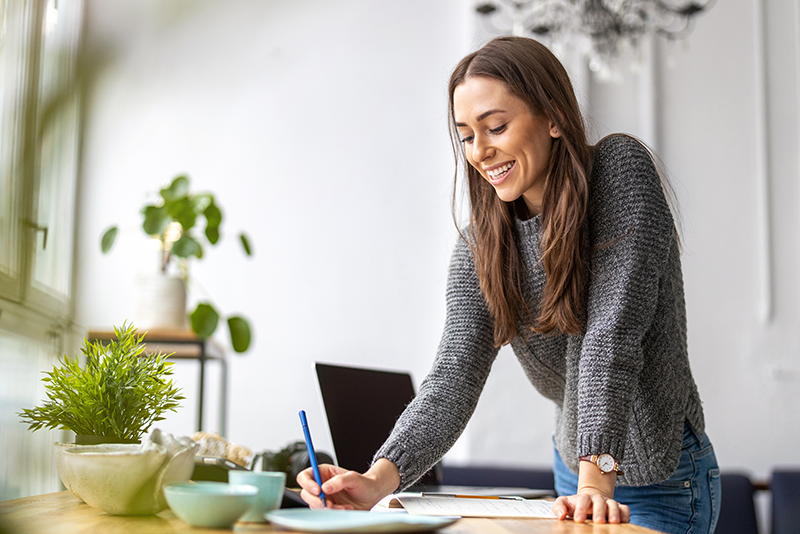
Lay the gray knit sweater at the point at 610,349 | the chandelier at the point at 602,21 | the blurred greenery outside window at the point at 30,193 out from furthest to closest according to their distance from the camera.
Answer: the chandelier at the point at 602,21 → the gray knit sweater at the point at 610,349 → the blurred greenery outside window at the point at 30,193

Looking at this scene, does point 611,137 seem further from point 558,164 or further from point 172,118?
point 172,118

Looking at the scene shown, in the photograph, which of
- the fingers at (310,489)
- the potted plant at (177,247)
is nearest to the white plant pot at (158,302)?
the potted plant at (177,247)

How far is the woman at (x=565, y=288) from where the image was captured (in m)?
0.93

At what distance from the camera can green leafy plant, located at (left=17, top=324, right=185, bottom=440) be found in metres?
0.72

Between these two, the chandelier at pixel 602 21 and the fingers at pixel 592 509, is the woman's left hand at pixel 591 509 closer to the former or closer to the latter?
the fingers at pixel 592 509

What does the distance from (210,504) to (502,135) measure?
0.67 m

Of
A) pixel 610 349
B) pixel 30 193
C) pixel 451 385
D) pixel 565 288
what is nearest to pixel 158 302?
pixel 451 385

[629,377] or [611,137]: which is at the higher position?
[611,137]

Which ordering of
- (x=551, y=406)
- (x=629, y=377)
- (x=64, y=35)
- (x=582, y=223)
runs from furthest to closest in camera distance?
(x=551, y=406) < (x=582, y=223) < (x=629, y=377) < (x=64, y=35)

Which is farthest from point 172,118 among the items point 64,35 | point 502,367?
point 64,35

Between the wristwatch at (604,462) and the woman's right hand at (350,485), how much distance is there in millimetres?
249

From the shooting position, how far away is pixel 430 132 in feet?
10.2

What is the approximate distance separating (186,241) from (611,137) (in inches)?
62.5

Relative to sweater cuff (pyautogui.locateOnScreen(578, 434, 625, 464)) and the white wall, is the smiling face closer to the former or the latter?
sweater cuff (pyautogui.locateOnScreen(578, 434, 625, 464))
